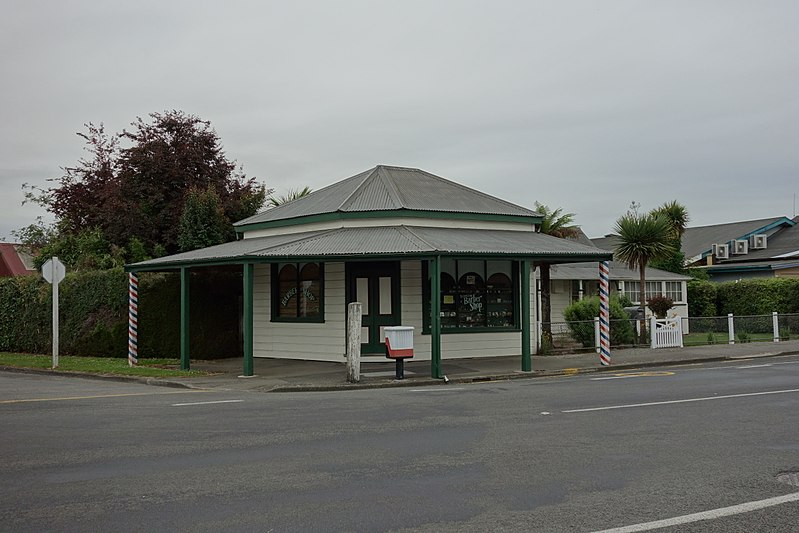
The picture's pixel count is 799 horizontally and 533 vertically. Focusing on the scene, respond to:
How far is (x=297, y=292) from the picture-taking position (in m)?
22.4

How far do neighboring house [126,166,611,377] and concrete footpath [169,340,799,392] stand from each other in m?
0.66

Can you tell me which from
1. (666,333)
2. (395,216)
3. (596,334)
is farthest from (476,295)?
(666,333)

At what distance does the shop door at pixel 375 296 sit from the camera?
21125mm

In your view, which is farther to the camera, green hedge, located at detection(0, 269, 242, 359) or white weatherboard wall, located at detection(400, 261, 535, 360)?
green hedge, located at detection(0, 269, 242, 359)

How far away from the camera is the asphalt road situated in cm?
629

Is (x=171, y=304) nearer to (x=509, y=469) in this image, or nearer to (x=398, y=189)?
(x=398, y=189)

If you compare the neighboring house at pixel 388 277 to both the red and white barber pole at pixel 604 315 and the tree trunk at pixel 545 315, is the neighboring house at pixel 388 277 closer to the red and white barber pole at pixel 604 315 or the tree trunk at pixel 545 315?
the red and white barber pole at pixel 604 315

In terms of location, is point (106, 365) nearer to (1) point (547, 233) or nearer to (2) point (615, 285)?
(1) point (547, 233)

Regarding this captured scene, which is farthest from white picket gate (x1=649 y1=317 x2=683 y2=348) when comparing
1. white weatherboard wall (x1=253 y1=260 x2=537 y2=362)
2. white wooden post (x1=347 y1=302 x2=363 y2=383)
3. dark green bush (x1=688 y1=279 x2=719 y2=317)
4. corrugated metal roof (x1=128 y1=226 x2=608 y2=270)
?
dark green bush (x1=688 y1=279 x2=719 y2=317)

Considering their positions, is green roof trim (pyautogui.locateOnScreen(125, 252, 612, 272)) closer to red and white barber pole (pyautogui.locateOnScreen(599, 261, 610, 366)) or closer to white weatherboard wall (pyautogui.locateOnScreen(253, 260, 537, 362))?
red and white barber pole (pyautogui.locateOnScreen(599, 261, 610, 366))

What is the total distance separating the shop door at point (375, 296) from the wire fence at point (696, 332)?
219 inches

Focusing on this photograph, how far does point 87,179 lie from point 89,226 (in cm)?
214

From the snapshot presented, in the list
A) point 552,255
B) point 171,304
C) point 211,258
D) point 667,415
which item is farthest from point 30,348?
point 667,415

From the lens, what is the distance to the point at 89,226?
32531 mm
